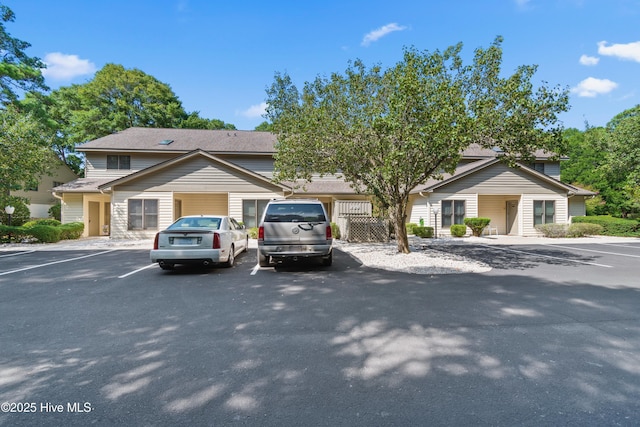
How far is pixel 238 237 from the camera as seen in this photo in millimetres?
10750

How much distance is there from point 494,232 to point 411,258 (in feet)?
52.1

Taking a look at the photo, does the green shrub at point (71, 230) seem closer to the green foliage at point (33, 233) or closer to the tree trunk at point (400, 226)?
the green foliage at point (33, 233)

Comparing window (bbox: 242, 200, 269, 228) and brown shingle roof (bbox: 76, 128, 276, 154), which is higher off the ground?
brown shingle roof (bbox: 76, 128, 276, 154)

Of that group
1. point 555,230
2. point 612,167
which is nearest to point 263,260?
point 555,230

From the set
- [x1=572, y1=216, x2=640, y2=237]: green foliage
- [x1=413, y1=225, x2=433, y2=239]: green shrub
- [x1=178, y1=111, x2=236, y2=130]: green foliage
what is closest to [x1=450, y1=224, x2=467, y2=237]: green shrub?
[x1=413, y1=225, x2=433, y2=239]: green shrub

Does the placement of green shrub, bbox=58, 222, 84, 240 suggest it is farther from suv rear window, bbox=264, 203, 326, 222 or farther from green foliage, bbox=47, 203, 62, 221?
suv rear window, bbox=264, 203, 326, 222

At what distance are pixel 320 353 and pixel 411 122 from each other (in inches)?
315

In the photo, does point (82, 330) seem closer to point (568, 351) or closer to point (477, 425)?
point (477, 425)

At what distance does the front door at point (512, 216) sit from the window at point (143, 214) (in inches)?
932

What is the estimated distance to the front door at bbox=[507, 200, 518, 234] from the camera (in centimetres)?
2236

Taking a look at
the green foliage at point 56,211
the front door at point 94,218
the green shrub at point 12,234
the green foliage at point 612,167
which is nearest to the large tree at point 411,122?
the green shrub at point 12,234

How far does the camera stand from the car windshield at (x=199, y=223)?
921cm

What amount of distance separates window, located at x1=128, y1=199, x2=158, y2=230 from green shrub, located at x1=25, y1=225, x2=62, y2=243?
11.4 feet

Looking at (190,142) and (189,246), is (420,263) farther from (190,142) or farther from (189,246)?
(190,142)
